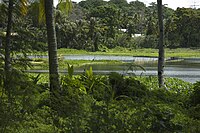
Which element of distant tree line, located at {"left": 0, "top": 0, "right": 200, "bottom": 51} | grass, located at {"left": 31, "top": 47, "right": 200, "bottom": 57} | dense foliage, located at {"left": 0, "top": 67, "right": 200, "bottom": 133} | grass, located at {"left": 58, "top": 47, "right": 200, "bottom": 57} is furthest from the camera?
grass, located at {"left": 58, "top": 47, "right": 200, "bottom": 57}

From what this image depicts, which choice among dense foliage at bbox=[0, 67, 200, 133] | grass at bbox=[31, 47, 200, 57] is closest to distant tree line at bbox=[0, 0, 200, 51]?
grass at bbox=[31, 47, 200, 57]

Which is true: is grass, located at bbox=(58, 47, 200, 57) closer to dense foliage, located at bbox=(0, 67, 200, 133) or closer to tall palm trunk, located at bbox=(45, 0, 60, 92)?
tall palm trunk, located at bbox=(45, 0, 60, 92)

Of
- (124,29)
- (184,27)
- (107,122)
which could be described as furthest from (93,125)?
(124,29)

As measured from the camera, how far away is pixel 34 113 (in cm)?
455

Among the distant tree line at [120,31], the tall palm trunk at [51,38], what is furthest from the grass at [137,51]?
the tall palm trunk at [51,38]

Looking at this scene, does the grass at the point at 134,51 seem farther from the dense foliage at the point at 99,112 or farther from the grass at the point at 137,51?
the dense foliage at the point at 99,112

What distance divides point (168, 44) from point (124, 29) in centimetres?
1563

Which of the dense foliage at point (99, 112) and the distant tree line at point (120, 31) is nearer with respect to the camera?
the dense foliage at point (99, 112)

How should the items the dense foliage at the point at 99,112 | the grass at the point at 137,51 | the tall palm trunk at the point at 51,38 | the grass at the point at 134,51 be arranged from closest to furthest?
the dense foliage at the point at 99,112 → the tall palm trunk at the point at 51,38 → the grass at the point at 134,51 → the grass at the point at 137,51

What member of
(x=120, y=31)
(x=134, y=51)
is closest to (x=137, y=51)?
(x=134, y=51)

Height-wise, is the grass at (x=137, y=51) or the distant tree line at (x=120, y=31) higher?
the distant tree line at (x=120, y=31)

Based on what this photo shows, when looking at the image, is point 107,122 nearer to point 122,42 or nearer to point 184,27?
point 184,27

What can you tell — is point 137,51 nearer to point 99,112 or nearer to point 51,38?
point 51,38

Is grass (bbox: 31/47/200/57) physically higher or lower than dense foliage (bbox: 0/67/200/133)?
lower
